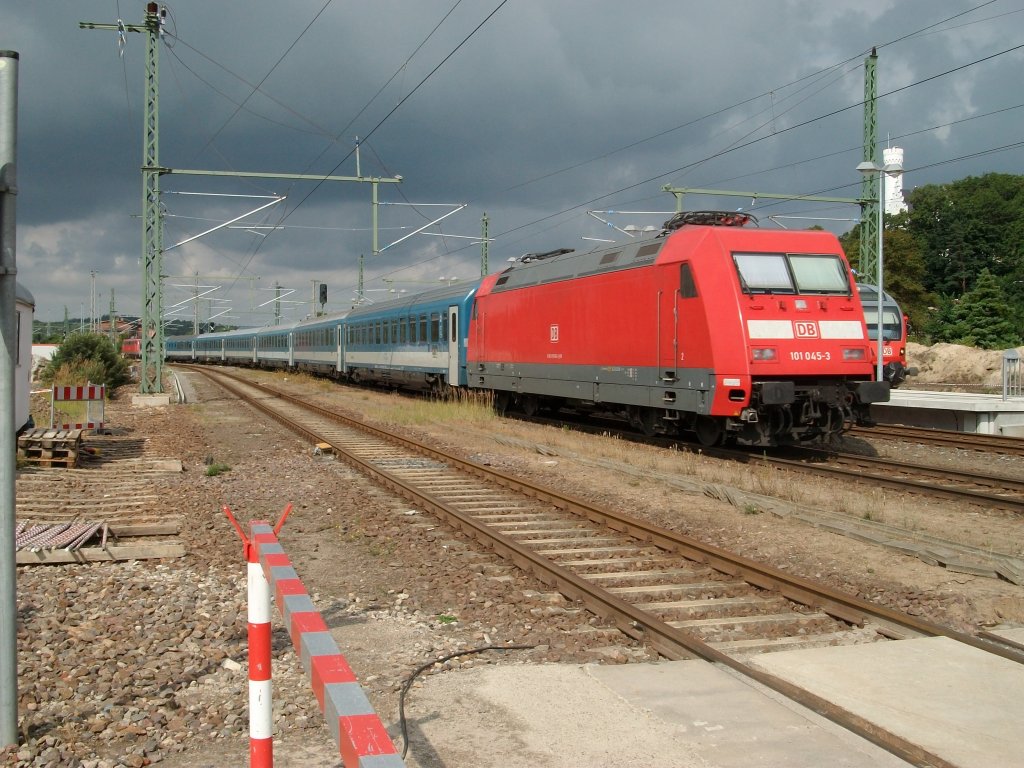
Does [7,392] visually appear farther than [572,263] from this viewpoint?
No

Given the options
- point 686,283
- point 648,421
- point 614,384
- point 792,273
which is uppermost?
point 792,273

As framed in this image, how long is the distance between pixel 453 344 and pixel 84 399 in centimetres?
1021

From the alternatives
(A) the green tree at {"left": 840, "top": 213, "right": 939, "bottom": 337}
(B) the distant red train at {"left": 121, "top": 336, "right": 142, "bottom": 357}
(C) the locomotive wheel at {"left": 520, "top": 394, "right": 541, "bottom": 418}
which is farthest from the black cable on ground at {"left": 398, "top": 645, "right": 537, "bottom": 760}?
(B) the distant red train at {"left": 121, "top": 336, "right": 142, "bottom": 357}

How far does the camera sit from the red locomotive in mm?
12539

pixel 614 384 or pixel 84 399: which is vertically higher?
pixel 614 384

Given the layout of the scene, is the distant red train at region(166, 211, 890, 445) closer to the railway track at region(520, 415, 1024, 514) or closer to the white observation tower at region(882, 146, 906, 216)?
the railway track at region(520, 415, 1024, 514)

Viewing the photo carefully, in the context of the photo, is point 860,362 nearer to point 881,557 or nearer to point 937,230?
point 881,557

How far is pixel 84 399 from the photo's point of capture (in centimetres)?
1623

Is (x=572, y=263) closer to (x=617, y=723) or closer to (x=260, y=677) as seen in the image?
(x=617, y=723)

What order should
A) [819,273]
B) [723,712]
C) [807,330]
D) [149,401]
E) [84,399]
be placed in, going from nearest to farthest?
1. [723,712]
2. [807,330]
3. [819,273]
4. [84,399]
5. [149,401]

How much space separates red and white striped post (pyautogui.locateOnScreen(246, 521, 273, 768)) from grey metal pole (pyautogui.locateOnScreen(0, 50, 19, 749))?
152cm

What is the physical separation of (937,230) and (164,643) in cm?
8282

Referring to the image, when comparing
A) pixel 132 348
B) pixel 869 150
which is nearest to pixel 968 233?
pixel 869 150

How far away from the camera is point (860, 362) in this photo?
43.4 feet
